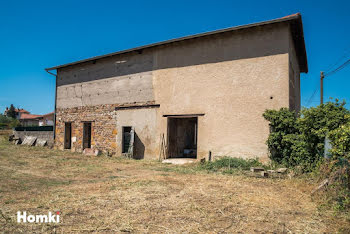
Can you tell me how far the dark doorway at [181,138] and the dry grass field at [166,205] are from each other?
5.21 meters

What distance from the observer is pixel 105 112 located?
14375mm

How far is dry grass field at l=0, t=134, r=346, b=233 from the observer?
3.60m

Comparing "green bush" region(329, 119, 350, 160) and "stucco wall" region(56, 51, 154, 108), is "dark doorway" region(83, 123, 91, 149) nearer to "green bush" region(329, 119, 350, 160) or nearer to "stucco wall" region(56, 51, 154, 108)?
"stucco wall" region(56, 51, 154, 108)

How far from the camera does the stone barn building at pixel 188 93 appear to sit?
31.7ft

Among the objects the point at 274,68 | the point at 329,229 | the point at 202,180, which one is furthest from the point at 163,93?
the point at 329,229

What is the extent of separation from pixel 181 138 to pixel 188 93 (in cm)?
304

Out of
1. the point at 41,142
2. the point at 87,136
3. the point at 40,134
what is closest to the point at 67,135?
the point at 87,136

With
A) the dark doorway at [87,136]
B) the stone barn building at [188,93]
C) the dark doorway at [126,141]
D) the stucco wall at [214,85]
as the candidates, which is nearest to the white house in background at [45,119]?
the stone barn building at [188,93]

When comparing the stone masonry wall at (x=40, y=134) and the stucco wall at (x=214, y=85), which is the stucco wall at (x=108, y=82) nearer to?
the stucco wall at (x=214, y=85)

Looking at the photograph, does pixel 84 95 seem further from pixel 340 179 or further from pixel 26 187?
pixel 340 179

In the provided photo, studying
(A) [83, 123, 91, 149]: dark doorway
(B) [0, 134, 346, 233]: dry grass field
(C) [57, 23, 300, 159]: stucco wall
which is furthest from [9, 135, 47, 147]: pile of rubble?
(B) [0, 134, 346, 233]: dry grass field

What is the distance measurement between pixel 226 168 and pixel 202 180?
2197 mm

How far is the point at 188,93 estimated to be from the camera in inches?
450

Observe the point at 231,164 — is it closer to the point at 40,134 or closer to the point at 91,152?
the point at 91,152
